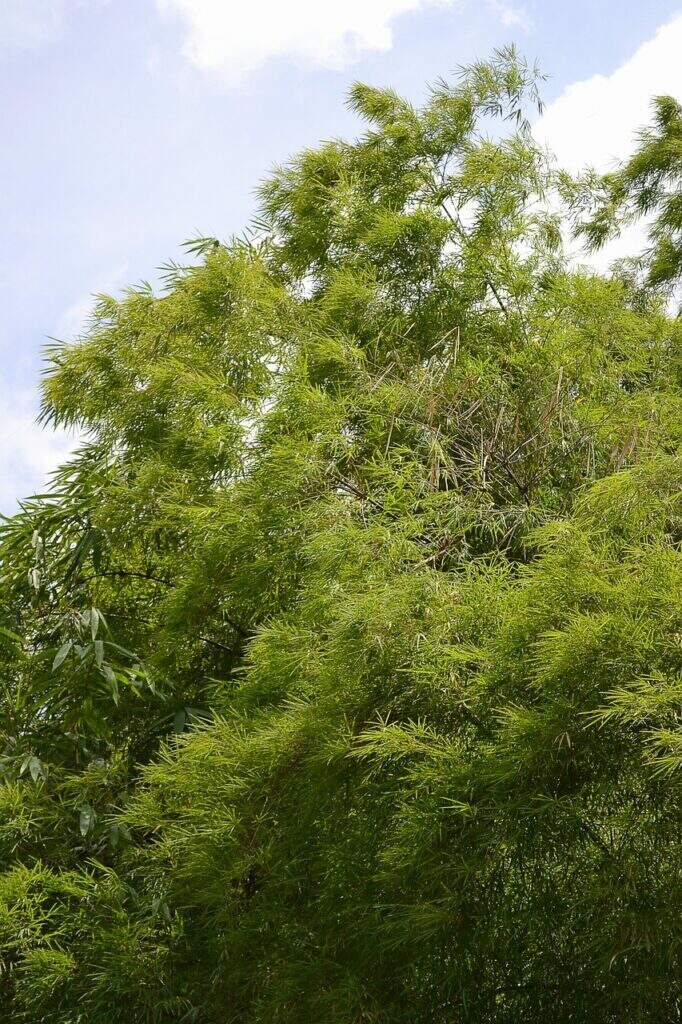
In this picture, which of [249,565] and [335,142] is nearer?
[249,565]

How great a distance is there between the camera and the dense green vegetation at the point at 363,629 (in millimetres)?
3275

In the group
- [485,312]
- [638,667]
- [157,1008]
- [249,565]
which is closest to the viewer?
[638,667]

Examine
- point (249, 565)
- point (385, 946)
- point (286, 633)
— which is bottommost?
point (385, 946)

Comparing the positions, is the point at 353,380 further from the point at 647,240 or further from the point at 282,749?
the point at 647,240

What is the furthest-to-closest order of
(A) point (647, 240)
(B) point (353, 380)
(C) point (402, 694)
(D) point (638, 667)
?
(A) point (647, 240), (B) point (353, 380), (C) point (402, 694), (D) point (638, 667)

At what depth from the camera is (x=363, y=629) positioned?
3.60m

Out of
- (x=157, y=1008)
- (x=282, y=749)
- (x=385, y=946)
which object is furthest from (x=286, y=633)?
(x=157, y=1008)

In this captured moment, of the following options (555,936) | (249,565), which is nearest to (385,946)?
(555,936)

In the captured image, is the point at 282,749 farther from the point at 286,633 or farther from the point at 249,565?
the point at 249,565

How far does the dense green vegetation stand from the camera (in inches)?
129

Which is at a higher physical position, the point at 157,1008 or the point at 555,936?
the point at 157,1008

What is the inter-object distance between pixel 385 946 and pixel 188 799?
3.29 ft

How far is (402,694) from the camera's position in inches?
144

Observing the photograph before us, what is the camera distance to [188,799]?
4133 millimetres
